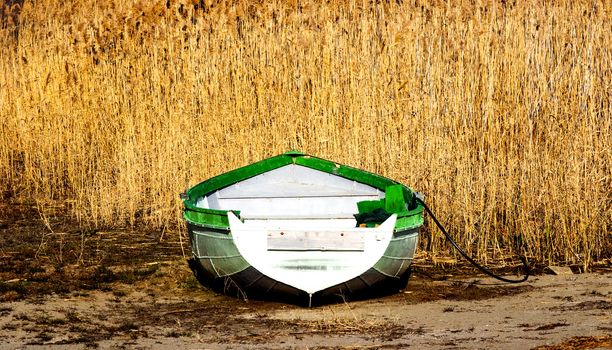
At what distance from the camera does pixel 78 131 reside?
11.1 m

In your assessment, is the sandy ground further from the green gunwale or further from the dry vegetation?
the dry vegetation

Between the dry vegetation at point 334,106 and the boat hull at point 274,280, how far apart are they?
163cm

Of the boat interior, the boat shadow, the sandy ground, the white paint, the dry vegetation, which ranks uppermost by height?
the dry vegetation

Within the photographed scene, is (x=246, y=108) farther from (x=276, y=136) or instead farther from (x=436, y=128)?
(x=436, y=128)

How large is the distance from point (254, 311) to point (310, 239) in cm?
66

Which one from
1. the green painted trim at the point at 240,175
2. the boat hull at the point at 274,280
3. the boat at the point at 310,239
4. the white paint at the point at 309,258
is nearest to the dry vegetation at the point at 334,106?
the boat at the point at 310,239

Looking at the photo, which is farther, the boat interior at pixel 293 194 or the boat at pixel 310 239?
the boat interior at pixel 293 194

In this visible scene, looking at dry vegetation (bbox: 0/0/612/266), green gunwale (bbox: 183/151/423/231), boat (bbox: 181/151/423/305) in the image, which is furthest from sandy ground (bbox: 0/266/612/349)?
dry vegetation (bbox: 0/0/612/266)

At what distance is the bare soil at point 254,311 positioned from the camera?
5.70m

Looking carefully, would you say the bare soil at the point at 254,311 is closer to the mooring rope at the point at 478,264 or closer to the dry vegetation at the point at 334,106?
the mooring rope at the point at 478,264

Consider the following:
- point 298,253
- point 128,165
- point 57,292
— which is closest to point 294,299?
point 298,253

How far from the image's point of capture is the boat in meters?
6.31

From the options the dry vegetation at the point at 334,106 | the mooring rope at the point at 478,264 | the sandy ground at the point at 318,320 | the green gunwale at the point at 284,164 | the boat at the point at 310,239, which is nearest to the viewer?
the sandy ground at the point at 318,320

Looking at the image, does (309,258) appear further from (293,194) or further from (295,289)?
(293,194)
